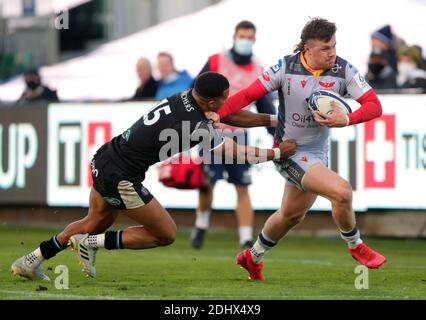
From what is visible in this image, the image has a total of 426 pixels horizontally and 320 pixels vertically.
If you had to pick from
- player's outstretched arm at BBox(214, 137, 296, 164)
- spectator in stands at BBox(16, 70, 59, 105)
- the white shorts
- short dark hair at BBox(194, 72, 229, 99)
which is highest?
spectator in stands at BBox(16, 70, 59, 105)

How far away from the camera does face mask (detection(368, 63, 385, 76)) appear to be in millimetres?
18547

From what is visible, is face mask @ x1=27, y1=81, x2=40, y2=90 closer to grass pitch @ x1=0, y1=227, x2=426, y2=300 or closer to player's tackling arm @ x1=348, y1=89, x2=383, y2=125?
grass pitch @ x1=0, y1=227, x2=426, y2=300

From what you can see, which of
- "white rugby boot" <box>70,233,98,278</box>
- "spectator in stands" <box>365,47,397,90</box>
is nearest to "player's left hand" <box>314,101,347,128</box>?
"white rugby boot" <box>70,233,98,278</box>

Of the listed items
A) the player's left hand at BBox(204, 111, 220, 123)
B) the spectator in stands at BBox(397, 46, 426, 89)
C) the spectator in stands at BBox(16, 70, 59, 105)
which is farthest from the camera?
the spectator in stands at BBox(16, 70, 59, 105)

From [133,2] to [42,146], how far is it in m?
6.64

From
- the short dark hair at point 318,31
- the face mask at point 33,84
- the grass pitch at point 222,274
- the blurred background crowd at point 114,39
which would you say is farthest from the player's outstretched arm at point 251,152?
the face mask at point 33,84

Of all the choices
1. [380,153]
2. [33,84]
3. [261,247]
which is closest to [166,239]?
[261,247]

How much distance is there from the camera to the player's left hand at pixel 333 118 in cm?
1133

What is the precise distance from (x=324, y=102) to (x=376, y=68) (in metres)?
7.35

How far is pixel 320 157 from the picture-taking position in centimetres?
1188

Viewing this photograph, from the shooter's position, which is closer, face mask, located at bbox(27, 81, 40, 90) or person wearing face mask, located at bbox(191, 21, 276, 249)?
person wearing face mask, located at bbox(191, 21, 276, 249)

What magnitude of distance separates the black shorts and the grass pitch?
0.73 metres

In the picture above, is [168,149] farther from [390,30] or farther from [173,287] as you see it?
[390,30]

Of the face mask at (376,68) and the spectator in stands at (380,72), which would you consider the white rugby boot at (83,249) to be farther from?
the face mask at (376,68)
